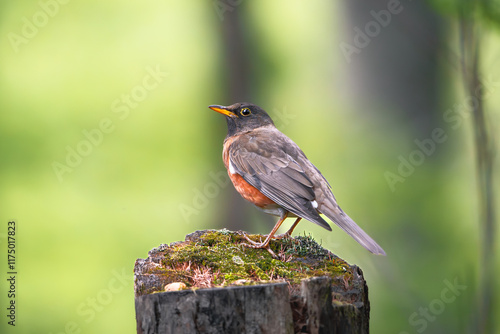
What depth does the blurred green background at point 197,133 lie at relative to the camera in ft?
27.2

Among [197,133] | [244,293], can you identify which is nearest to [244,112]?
[244,293]

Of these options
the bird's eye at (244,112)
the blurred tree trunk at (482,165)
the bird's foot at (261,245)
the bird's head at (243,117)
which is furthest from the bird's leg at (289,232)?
the blurred tree trunk at (482,165)

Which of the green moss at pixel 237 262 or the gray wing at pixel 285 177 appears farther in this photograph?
the gray wing at pixel 285 177

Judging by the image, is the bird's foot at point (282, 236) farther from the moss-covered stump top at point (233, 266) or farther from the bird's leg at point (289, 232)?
the moss-covered stump top at point (233, 266)

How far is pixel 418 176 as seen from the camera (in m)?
8.94

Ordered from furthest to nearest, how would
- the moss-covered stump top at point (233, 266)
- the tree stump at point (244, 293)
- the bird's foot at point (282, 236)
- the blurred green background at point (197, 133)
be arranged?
1. the blurred green background at point (197, 133)
2. the bird's foot at point (282, 236)
3. the moss-covered stump top at point (233, 266)
4. the tree stump at point (244, 293)

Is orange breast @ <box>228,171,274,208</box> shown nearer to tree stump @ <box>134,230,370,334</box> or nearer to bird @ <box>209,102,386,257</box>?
bird @ <box>209,102,386,257</box>

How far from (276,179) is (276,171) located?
15 cm

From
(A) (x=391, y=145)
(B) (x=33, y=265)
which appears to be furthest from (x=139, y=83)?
(A) (x=391, y=145)

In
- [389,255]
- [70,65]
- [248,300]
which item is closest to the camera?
[248,300]

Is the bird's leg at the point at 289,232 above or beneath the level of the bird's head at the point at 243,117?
beneath

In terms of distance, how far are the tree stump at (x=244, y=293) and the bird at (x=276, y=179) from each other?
461 millimetres

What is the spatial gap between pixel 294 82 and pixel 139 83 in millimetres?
4149

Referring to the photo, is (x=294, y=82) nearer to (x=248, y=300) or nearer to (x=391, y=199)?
(x=391, y=199)
